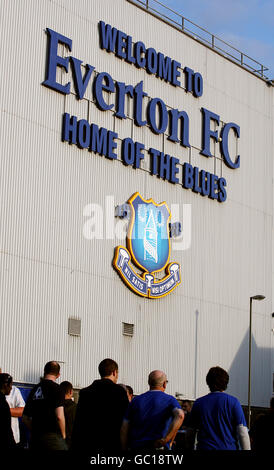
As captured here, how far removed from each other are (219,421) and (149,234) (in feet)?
80.8

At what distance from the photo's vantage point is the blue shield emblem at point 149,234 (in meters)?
35.1

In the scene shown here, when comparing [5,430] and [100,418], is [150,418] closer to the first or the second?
[100,418]

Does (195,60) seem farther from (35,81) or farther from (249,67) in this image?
(35,81)

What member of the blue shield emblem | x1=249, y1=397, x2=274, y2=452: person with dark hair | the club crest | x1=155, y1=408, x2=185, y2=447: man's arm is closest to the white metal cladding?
the club crest

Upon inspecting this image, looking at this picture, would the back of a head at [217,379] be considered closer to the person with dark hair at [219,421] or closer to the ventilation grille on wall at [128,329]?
the person with dark hair at [219,421]

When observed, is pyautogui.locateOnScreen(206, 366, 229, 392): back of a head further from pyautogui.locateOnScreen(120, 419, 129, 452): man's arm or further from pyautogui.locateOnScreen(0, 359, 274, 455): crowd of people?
pyautogui.locateOnScreen(120, 419, 129, 452): man's arm

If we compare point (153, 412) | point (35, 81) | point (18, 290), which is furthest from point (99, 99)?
point (153, 412)

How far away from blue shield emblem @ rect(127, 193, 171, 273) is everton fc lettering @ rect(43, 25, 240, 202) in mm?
1513

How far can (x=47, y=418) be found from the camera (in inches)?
478

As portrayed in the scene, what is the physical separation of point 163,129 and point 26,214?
8.70 meters

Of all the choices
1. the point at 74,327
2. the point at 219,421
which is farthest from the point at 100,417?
the point at 74,327

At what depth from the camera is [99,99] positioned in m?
34.5

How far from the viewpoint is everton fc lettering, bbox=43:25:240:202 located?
33.4 m

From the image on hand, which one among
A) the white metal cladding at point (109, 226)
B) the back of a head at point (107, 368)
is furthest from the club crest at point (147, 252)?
the back of a head at point (107, 368)
